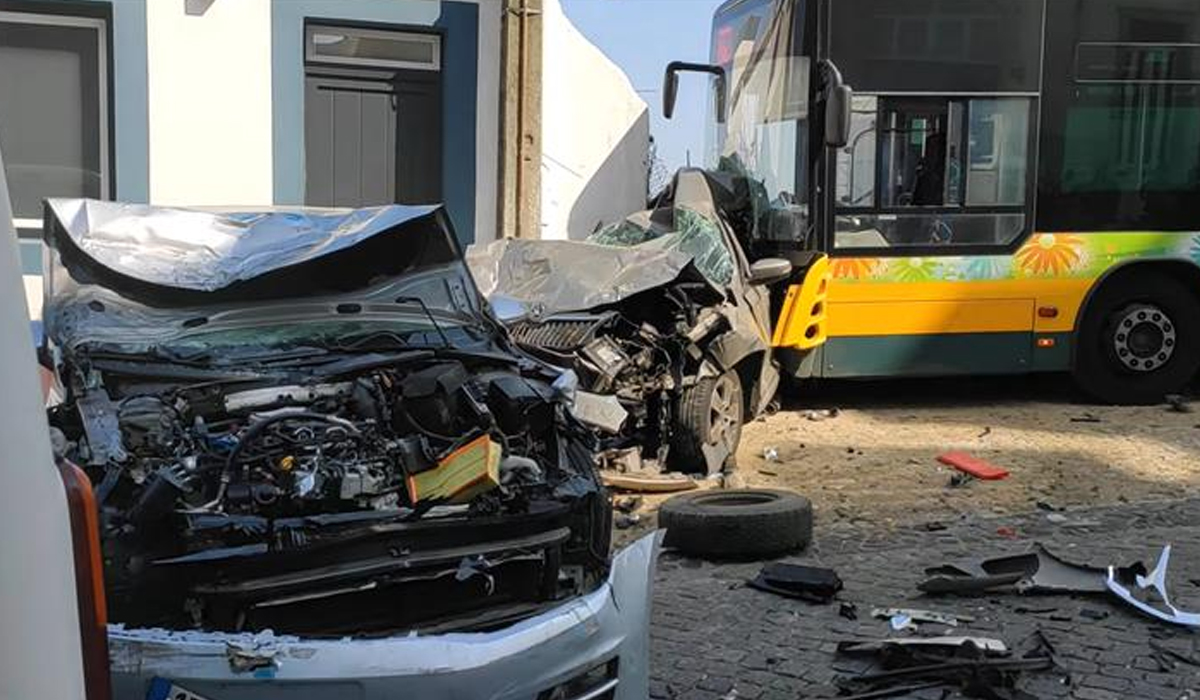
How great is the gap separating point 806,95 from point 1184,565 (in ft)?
14.6

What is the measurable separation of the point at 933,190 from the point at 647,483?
363 centimetres

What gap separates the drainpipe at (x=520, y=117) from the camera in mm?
9984

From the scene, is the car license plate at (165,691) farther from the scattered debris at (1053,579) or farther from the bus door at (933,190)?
the bus door at (933,190)

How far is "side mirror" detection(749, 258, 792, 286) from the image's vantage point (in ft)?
26.6

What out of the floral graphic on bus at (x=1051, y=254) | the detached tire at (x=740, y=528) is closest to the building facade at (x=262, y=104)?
the floral graphic on bus at (x=1051, y=254)

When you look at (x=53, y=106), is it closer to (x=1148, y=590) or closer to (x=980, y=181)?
(x=980, y=181)

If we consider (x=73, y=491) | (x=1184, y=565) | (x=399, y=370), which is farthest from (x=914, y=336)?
(x=73, y=491)

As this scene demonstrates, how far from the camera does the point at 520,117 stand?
10.1 m

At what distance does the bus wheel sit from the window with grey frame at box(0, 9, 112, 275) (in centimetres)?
790

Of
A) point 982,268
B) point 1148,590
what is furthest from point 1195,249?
point 1148,590

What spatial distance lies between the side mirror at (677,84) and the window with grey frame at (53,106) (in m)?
4.39

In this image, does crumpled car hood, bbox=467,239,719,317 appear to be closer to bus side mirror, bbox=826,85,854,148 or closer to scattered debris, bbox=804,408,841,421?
bus side mirror, bbox=826,85,854,148

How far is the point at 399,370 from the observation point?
374 cm

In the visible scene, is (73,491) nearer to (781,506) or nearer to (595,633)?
(595,633)
